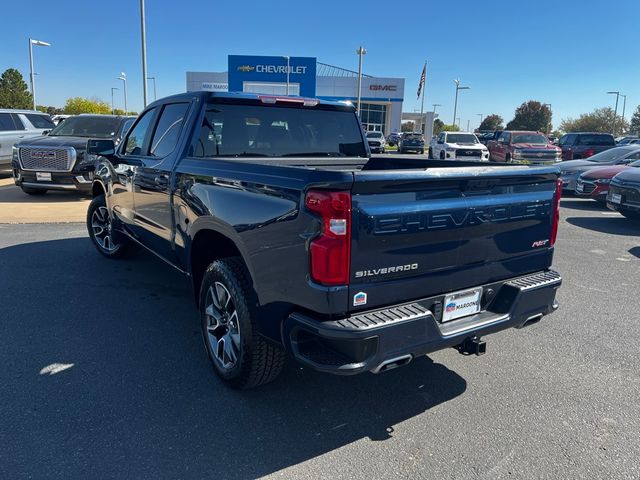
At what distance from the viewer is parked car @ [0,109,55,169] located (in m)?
14.1

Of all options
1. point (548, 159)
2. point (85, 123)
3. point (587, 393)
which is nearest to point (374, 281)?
point (587, 393)

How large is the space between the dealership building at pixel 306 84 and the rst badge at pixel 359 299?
4206 cm

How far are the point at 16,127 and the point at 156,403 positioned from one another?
14.6 metres

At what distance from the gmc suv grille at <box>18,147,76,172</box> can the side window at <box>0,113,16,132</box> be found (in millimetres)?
4360

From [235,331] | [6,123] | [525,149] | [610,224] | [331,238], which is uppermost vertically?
[6,123]

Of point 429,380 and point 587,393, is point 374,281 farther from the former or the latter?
point 587,393

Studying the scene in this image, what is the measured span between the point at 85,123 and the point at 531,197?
1217cm

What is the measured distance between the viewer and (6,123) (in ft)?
47.2

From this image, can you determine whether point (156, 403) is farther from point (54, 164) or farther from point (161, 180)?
point (54, 164)

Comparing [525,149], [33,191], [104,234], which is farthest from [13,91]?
[104,234]

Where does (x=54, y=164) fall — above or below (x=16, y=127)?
below

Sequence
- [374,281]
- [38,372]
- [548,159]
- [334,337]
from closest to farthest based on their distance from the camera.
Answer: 1. [334,337]
2. [374,281]
3. [38,372]
4. [548,159]

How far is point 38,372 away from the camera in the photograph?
139 inches

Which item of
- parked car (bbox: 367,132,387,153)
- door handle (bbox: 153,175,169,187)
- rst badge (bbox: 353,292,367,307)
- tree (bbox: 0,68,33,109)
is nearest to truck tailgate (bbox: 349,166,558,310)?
rst badge (bbox: 353,292,367,307)
